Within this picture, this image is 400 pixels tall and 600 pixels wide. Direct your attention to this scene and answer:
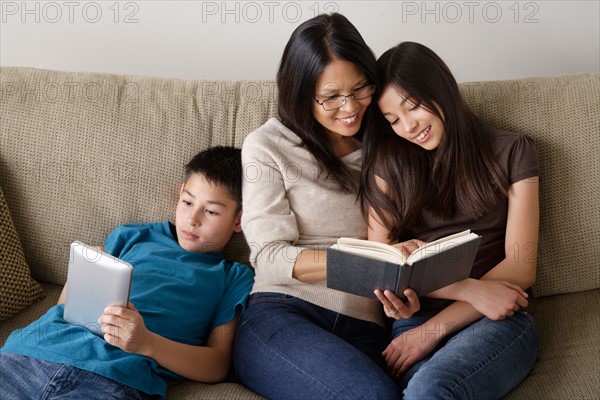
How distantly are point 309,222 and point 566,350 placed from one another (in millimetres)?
697

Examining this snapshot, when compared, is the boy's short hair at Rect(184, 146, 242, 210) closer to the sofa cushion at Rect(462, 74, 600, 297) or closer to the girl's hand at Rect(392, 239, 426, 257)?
the girl's hand at Rect(392, 239, 426, 257)

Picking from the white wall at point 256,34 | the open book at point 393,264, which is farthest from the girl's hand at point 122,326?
the white wall at point 256,34

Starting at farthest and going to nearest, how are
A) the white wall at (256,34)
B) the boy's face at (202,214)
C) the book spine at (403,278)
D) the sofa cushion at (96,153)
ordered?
the white wall at (256,34)
the sofa cushion at (96,153)
the boy's face at (202,214)
the book spine at (403,278)

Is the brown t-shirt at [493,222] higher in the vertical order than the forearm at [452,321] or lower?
higher

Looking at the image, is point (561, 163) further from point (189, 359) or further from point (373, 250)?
point (189, 359)

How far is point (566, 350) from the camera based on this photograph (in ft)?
6.07

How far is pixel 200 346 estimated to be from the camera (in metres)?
1.79

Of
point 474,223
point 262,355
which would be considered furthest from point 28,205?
point 474,223

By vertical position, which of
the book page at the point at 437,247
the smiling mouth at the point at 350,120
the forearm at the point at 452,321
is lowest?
the forearm at the point at 452,321

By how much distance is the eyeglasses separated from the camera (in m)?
1.78

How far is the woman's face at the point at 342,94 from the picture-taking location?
69.1 inches

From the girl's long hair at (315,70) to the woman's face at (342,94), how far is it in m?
0.01

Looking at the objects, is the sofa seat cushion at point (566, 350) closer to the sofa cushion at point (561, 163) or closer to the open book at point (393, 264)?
the sofa cushion at point (561, 163)

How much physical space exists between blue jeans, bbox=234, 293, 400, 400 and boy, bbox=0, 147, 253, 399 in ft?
0.26
